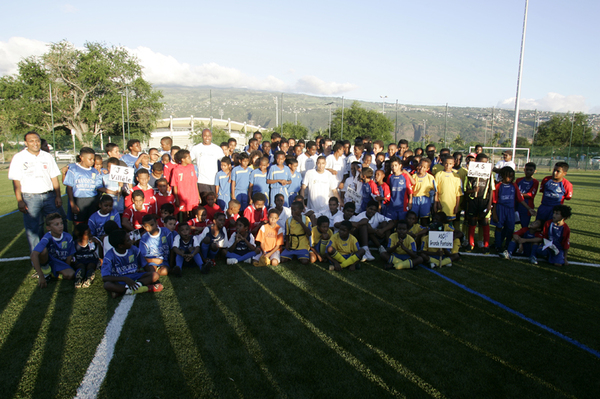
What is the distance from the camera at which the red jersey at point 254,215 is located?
6332 mm

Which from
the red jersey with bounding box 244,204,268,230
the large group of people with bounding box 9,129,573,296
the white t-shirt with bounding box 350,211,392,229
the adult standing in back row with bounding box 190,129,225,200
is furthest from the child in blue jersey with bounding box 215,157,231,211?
the white t-shirt with bounding box 350,211,392,229

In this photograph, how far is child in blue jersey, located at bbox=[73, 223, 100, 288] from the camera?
4840mm

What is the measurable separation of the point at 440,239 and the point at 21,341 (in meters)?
5.60

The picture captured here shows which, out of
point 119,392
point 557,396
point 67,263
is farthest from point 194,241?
point 557,396

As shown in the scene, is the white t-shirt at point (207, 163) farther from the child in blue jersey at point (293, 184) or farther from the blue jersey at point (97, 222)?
the blue jersey at point (97, 222)

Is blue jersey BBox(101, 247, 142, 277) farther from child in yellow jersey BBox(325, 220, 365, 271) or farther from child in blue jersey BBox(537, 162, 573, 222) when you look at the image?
child in blue jersey BBox(537, 162, 573, 222)

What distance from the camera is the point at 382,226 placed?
250 inches

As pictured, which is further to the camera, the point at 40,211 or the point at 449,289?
the point at 40,211

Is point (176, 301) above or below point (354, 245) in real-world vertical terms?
below

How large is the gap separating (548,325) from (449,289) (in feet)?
3.88

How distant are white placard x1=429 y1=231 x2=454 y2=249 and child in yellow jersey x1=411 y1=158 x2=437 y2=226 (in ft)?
3.43

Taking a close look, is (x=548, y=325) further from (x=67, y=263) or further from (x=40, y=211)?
(x=40, y=211)

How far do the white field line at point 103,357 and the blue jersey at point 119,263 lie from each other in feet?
2.11

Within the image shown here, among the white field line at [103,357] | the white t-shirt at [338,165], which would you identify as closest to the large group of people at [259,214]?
the white t-shirt at [338,165]
